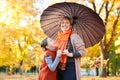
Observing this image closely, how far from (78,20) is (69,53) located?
2.70 feet

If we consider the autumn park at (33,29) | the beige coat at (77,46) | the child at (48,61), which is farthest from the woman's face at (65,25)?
the autumn park at (33,29)

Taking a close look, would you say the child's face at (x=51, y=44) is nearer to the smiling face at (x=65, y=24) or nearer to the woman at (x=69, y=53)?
the woman at (x=69, y=53)

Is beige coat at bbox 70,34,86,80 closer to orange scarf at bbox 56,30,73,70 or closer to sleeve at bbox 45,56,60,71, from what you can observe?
orange scarf at bbox 56,30,73,70

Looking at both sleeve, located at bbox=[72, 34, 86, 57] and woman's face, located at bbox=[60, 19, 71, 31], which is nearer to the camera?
sleeve, located at bbox=[72, 34, 86, 57]

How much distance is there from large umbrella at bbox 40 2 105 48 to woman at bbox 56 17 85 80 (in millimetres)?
439

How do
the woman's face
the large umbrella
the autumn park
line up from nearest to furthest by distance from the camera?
the woman's face < the large umbrella < the autumn park

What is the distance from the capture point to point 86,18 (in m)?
5.96

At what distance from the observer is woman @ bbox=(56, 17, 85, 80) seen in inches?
212

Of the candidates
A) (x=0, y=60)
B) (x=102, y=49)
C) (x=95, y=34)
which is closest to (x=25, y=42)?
(x=0, y=60)

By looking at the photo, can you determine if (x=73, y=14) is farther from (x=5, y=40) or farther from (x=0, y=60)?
(x=0, y=60)

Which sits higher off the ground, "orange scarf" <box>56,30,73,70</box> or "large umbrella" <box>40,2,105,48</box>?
"large umbrella" <box>40,2,105,48</box>

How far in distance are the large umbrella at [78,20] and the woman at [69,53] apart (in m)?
0.44

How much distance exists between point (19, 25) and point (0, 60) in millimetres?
13480

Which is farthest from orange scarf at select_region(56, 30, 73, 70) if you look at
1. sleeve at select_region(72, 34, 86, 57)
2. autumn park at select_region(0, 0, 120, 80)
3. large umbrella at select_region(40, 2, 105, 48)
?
autumn park at select_region(0, 0, 120, 80)
